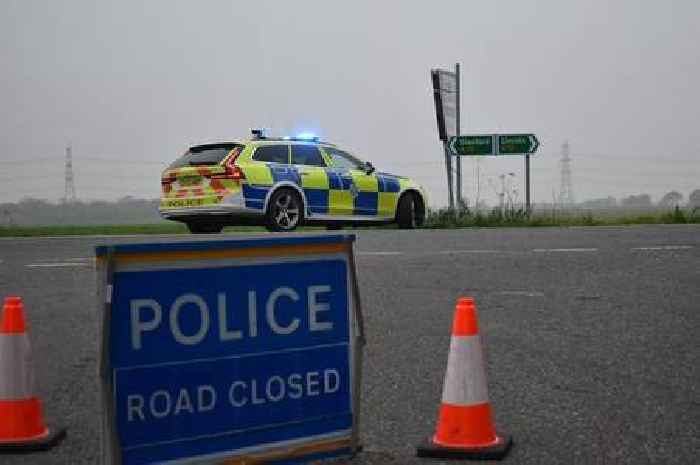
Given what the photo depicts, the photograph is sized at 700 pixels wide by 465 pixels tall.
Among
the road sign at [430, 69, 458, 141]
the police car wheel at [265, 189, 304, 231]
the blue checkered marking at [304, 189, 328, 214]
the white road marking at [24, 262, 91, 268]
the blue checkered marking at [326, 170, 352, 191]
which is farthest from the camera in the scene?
the road sign at [430, 69, 458, 141]

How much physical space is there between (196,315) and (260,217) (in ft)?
38.7

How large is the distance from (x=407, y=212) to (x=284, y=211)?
3.46 metres

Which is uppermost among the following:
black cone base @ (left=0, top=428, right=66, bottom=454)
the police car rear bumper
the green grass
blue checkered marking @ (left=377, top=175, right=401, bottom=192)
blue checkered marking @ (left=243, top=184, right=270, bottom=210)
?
blue checkered marking @ (left=377, top=175, right=401, bottom=192)

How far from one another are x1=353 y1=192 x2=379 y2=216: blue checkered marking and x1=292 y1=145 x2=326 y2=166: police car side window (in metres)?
0.90

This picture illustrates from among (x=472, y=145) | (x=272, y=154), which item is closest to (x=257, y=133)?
(x=272, y=154)

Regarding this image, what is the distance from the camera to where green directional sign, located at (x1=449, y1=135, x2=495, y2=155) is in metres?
25.3

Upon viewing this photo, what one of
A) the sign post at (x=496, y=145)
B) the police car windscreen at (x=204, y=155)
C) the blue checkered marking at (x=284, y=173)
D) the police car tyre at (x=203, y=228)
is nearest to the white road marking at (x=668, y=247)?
the blue checkered marking at (x=284, y=173)

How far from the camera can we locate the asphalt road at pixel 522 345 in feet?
14.0

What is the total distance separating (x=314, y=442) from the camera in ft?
12.7

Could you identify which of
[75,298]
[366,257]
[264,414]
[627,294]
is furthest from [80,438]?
[366,257]

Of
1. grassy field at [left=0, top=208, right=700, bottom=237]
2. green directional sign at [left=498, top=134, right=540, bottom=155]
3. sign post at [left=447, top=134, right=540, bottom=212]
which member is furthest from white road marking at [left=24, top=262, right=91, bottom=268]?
green directional sign at [left=498, top=134, right=540, bottom=155]

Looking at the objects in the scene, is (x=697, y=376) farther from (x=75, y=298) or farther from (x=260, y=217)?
(x=260, y=217)

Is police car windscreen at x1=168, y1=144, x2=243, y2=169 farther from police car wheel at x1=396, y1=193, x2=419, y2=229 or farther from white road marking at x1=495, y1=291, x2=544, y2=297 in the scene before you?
white road marking at x1=495, y1=291, x2=544, y2=297

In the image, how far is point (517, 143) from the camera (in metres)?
25.0
